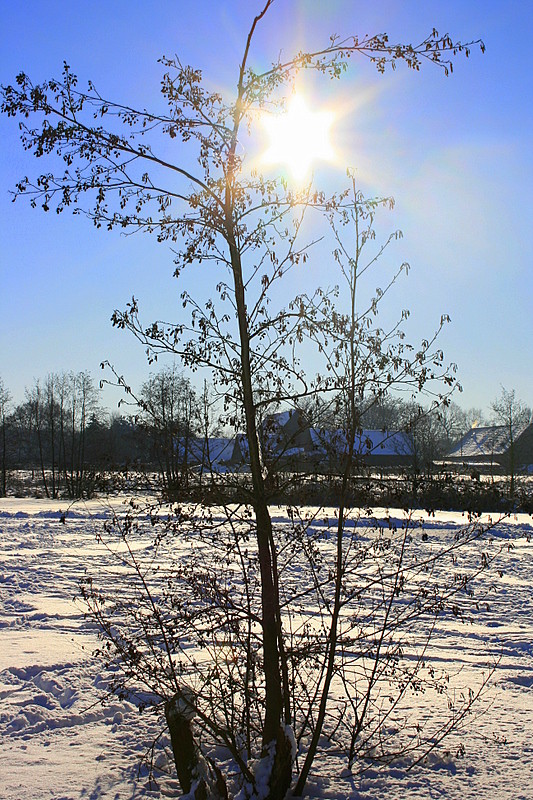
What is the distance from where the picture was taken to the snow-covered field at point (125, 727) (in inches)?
163

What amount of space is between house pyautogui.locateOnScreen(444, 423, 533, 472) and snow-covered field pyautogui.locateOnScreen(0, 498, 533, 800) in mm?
16410

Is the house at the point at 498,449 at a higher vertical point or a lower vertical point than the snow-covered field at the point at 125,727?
higher

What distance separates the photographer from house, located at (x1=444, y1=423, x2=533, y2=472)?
1205 inches

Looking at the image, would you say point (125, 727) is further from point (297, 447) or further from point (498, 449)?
point (498, 449)

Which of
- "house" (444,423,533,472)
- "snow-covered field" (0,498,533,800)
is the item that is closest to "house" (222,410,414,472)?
"snow-covered field" (0,498,533,800)

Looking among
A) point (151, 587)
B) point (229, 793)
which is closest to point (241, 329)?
point (229, 793)

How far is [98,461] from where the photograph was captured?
3.98 meters

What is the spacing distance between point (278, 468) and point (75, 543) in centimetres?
1244

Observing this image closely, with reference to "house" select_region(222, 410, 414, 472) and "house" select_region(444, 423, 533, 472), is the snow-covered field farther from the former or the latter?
"house" select_region(444, 423, 533, 472)

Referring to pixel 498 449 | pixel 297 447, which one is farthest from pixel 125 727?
pixel 498 449

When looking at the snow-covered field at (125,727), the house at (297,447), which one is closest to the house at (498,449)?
the snow-covered field at (125,727)

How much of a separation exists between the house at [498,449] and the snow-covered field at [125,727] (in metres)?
16.4

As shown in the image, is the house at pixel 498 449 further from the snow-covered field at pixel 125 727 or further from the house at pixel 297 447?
the house at pixel 297 447

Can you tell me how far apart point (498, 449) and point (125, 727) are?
41512 millimetres
